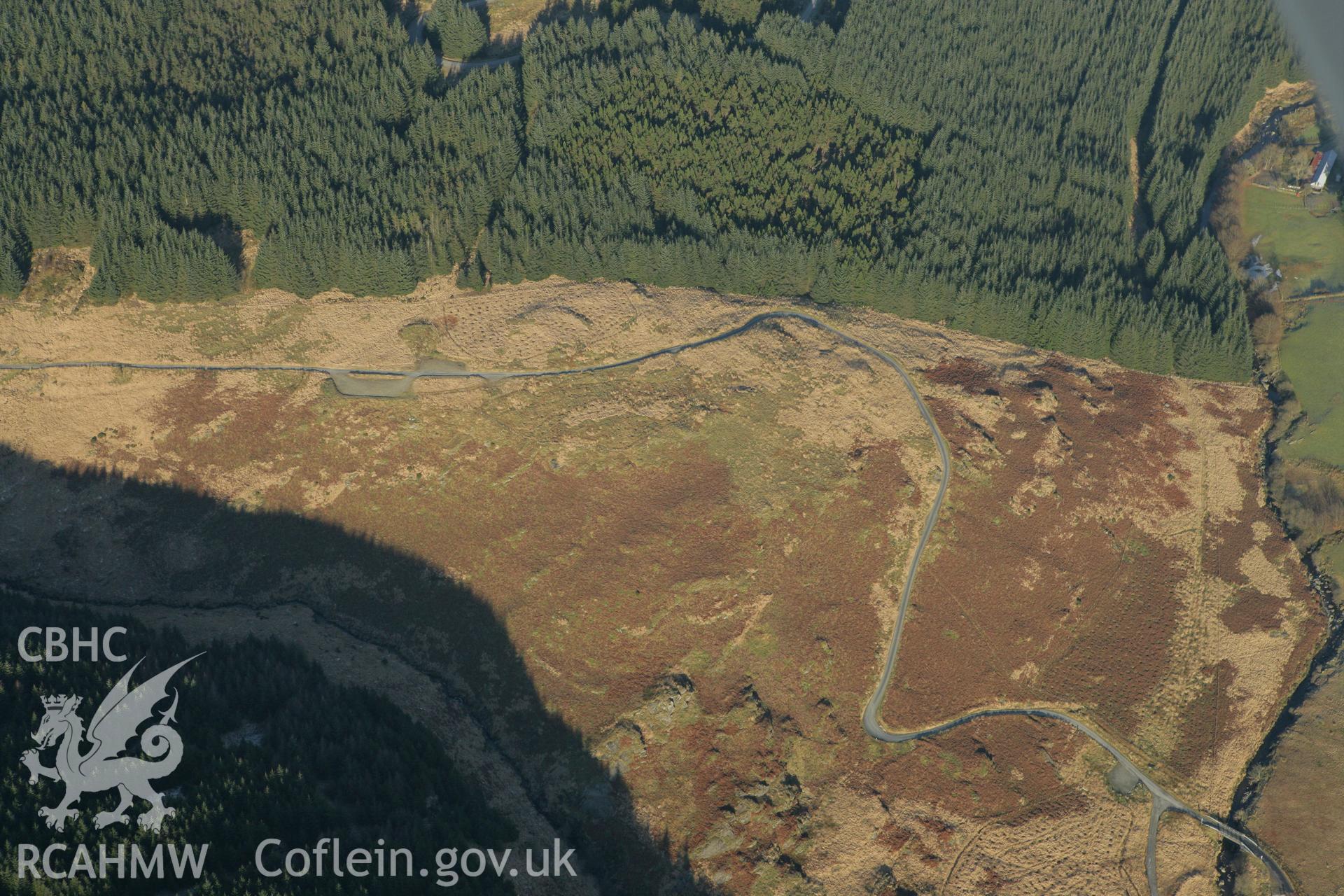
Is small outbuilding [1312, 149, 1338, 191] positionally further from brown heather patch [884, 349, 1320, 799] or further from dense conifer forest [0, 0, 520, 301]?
dense conifer forest [0, 0, 520, 301]

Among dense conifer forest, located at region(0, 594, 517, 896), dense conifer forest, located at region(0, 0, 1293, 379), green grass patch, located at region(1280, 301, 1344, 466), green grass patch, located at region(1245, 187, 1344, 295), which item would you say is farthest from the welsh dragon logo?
green grass patch, located at region(1245, 187, 1344, 295)

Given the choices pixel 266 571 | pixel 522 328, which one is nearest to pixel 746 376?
pixel 522 328

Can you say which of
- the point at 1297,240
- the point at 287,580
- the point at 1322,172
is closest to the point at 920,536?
the point at 287,580

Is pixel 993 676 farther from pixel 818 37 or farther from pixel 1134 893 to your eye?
pixel 818 37

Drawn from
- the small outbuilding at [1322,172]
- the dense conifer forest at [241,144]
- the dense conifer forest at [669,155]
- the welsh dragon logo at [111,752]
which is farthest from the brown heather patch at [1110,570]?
the dense conifer forest at [241,144]

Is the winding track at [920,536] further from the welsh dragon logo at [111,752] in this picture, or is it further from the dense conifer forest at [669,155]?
the welsh dragon logo at [111,752]

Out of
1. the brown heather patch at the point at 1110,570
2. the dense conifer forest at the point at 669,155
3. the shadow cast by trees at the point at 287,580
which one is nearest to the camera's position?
the shadow cast by trees at the point at 287,580
